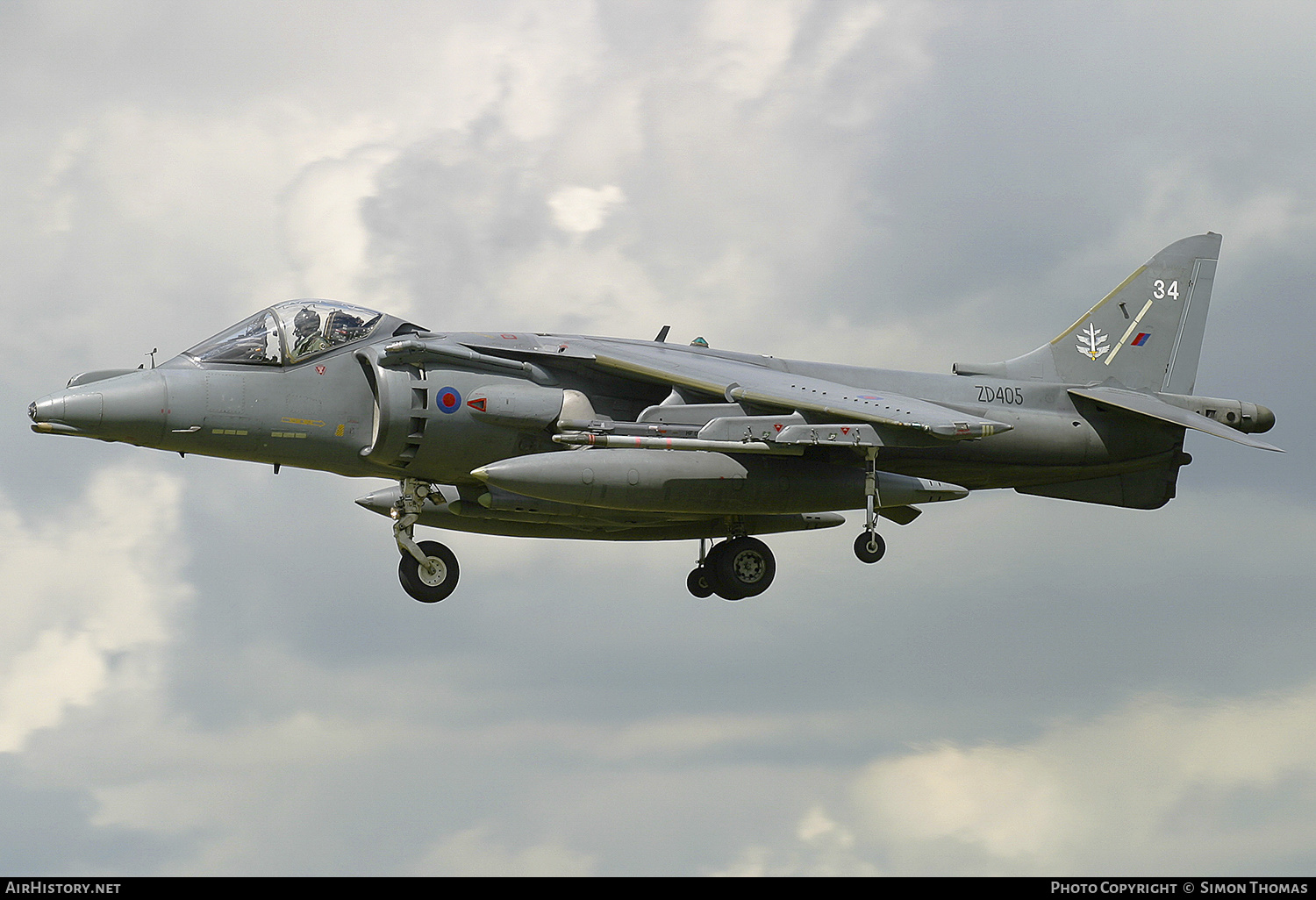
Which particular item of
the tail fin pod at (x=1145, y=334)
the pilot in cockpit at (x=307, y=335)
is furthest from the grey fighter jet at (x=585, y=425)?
the tail fin pod at (x=1145, y=334)

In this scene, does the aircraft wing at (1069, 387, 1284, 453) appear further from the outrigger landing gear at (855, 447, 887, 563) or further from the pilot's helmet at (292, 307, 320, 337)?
the pilot's helmet at (292, 307, 320, 337)

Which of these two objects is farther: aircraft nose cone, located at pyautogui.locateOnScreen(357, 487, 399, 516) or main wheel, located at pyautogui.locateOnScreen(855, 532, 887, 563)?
aircraft nose cone, located at pyautogui.locateOnScreen(357, 487, 399, 516)

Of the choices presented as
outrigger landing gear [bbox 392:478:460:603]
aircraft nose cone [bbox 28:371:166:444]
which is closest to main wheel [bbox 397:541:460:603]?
outrigger landing gear [bbox 392:478:460:603]

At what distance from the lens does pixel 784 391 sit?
16922mm

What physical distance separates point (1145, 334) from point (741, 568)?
21.6 ft

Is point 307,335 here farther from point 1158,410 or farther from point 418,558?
point 1158,410

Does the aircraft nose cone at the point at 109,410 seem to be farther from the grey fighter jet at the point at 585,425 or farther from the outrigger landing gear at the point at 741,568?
the outrigger landing gear at the point at 741,568

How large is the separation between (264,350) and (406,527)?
2619 mm

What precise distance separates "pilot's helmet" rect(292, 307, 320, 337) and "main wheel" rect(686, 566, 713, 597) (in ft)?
19.9

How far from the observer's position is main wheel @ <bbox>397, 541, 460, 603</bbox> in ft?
59.8

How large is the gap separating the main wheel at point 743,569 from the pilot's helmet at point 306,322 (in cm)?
598

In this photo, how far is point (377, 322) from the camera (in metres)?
17.8

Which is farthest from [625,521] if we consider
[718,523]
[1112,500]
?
[1112,500]

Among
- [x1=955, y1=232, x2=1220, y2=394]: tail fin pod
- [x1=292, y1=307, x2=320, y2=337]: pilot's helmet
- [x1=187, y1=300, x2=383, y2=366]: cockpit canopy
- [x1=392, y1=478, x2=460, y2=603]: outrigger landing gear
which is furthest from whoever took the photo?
[x1=955, y1=232, x2=1220, y2=394]: tail fin pod
